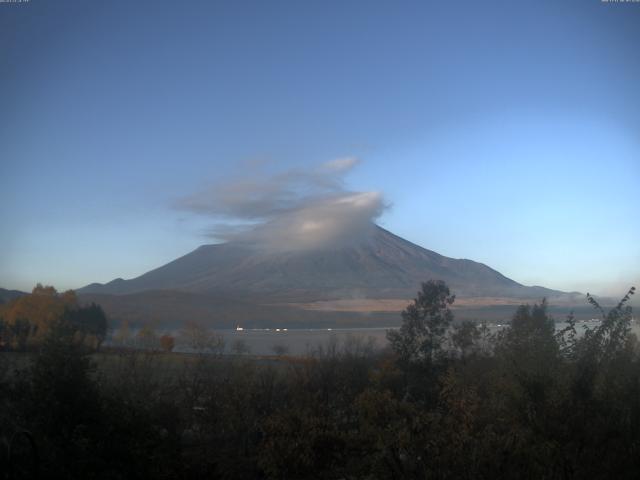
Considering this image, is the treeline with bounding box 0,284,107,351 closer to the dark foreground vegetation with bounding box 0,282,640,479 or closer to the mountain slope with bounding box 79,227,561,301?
the dark foreground vegetation with bounding box 0,282,640,479

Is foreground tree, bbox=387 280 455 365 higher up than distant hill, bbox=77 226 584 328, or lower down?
lower down

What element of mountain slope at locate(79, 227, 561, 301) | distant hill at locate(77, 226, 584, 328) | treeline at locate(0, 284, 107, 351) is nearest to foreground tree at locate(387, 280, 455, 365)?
treeline at locate(0, 284, 107, 351)

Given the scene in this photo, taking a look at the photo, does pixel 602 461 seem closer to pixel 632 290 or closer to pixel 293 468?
pixel 293 468

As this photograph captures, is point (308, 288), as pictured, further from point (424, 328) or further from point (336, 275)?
point (424, 328)

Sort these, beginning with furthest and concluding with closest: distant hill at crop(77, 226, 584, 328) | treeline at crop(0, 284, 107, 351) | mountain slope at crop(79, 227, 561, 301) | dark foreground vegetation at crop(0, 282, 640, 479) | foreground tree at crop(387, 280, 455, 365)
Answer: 1. mountain slope at crop(79, 227, 561, 301)
2. distant hill at crop(77, 226, 584, 328)
3. treeline at crop(0, 284, 107, 351)
4. foreground tree at crop(387, 280, 455, 365)
5. dark foreground vegetation at crop(0, 282, 640, 479)

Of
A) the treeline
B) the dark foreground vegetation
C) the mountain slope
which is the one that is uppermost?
the mountain slope

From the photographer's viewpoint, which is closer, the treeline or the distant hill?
the treeline

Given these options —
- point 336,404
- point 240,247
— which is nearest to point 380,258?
point 240,247
